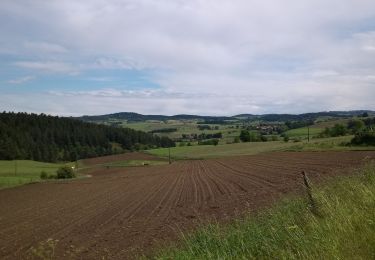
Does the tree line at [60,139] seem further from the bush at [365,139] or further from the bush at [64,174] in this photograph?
the bush at [365,139]

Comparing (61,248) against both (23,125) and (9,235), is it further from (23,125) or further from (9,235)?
(23,125)

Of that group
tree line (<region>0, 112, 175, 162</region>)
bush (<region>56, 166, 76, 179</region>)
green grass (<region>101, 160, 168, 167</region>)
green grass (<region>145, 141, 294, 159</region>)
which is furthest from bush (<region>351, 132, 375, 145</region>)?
tree line (<region>0, 112, 175, 162</region>)

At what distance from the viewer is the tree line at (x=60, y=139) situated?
145125mm

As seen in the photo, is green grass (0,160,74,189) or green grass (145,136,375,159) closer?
green grass (0,160,74,189)

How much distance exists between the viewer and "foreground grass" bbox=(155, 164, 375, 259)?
6008 mm

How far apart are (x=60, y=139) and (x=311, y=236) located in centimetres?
16224

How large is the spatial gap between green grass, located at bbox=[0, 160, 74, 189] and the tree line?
72.5ft

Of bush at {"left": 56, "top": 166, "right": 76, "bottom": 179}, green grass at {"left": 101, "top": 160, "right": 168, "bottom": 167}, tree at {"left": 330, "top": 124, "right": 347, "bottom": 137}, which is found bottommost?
green grass at {"left": 101, "top": 160, "right": 168, "bottom": 167}

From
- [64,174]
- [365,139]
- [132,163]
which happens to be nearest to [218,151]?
[132,163]

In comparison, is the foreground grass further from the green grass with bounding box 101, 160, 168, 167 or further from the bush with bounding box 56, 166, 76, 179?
the green grass with bounding box 101, 160, 168, 167

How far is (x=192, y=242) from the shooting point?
9242mm

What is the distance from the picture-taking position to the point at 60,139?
162750 millimetres

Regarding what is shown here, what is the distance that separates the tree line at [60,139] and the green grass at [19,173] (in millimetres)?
22106

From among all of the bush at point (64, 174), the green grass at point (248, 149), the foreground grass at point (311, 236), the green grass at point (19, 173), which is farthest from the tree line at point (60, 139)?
the foreground grass at point (311, 236)
